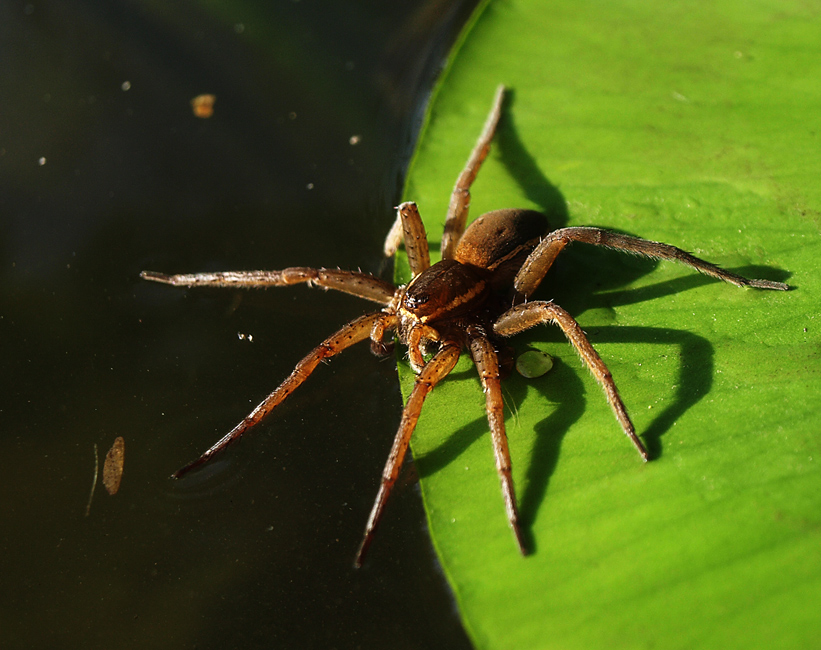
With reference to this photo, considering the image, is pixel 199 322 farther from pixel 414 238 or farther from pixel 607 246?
pixel 607 246

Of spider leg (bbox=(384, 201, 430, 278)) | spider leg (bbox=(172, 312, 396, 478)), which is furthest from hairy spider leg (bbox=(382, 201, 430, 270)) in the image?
spider leg (bbox=(172, 312, 396, 478))

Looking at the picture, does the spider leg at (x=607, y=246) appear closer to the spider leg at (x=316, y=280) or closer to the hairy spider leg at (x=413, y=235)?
the hairy spider leg at (x=413, y=235)

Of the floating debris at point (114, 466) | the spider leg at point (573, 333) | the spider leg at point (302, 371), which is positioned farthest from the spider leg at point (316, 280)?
the floating debris at point (114, 466)

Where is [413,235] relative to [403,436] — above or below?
above

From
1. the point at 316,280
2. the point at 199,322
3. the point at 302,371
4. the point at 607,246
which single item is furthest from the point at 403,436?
the point at 199,322

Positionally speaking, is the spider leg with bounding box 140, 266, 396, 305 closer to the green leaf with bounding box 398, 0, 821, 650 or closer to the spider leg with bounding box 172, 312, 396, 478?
the spider leg with bounding box 172, 312, 396, 478

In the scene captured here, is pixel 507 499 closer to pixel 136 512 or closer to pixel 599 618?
pixel 599 618
